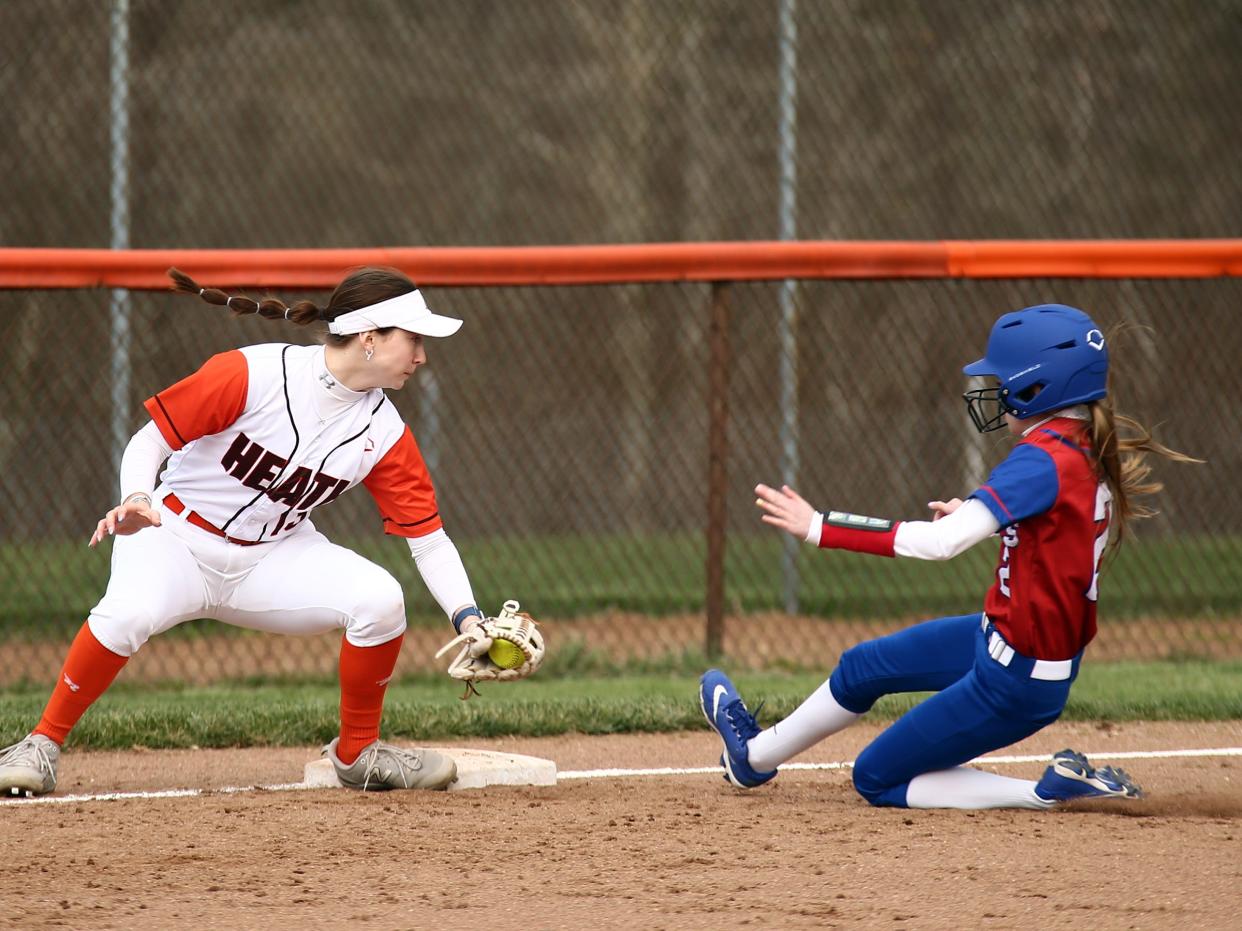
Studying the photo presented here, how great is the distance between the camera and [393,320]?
4152 millimetres

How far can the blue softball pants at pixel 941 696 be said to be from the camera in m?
3.87

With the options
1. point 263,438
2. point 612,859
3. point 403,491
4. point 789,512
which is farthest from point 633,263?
point 612,859

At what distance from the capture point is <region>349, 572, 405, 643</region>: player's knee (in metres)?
4.19

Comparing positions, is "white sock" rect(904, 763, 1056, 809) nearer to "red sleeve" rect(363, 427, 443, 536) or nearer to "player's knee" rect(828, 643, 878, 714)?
"player's knee" rect(828, 643, 878, 714)

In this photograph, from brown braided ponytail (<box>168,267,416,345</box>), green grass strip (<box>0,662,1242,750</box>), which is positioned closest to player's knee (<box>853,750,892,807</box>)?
green grass strip (<box>0,662,1242,750</box>)

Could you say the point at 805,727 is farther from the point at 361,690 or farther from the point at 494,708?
the point at 494,708

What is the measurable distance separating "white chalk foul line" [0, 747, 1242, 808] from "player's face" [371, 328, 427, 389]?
1.27 meters

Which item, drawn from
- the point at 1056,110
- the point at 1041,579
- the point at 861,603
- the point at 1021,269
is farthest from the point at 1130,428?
the point at 1056,110

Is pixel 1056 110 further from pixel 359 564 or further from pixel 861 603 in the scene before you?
pixel 359 564

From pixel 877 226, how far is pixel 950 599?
4.51 metres

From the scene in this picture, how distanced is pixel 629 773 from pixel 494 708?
103 centimetres

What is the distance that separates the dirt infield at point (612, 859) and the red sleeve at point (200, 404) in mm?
1027

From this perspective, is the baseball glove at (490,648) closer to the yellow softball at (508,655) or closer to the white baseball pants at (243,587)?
the yellow softball at (508,655)

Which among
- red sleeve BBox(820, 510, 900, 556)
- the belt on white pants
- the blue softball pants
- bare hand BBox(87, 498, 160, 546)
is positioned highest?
bare hand BBox(87, 498, 160, 546)
